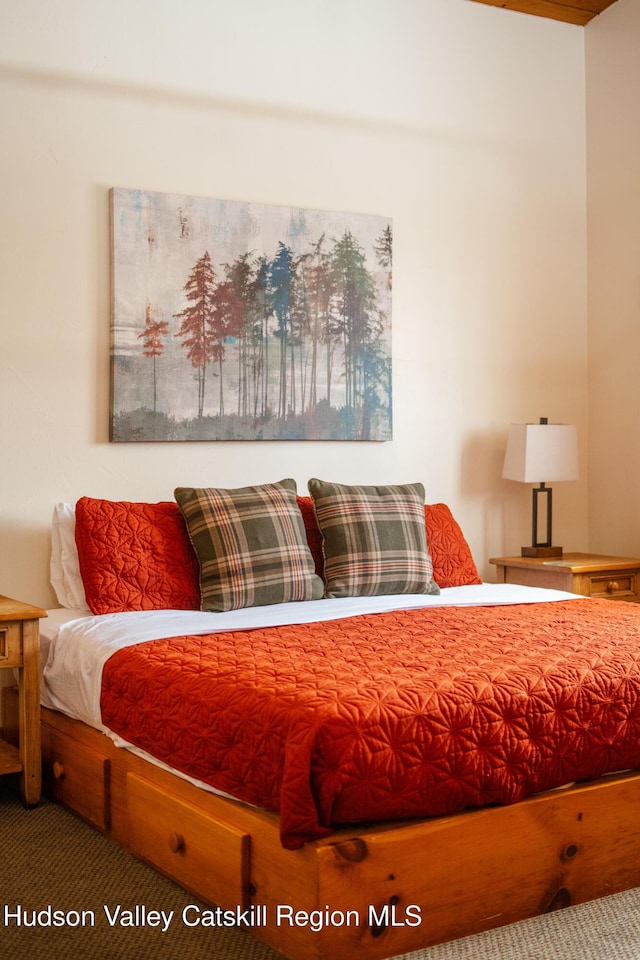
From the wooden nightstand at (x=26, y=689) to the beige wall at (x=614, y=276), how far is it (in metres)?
2.60

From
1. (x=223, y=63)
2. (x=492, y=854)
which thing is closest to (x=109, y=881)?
(x=492, y=854)

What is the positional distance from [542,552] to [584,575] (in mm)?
303

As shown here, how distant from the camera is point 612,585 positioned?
3.96 meters

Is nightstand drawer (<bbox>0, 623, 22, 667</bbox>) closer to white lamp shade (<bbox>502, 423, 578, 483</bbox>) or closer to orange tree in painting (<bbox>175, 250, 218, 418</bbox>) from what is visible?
orange tree in painting (<bbox>175, 250, 218, 418</bbox>)

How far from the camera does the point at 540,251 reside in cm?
445

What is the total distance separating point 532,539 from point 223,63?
2.25m

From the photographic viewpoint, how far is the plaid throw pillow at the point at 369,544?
339 centimetres

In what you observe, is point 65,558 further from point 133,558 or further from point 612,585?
point 612,585

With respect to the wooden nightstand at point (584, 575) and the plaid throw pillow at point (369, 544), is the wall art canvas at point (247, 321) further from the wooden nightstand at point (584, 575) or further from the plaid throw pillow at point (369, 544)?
the wooden nightstand at point (584, 575)

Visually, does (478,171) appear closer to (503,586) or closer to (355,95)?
(355,95)

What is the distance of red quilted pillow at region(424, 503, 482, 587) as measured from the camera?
145 inches

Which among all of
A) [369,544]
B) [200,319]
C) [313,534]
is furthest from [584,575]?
[200,319]

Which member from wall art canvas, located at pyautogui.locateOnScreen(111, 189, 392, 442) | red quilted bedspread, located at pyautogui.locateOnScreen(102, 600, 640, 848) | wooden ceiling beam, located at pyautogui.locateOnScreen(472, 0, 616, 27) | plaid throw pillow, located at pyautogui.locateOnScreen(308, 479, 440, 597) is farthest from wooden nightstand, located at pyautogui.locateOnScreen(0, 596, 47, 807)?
wooden ceiling beam, located at pyautogui.locateOnScreen(472, 0, 616, 27)

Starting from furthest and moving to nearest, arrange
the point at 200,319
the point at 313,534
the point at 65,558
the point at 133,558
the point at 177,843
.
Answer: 1. the point at 200,319
2. the point at 313,534
3. the point at 65,558
4. the point at 133,558
5. the point at 177,843
